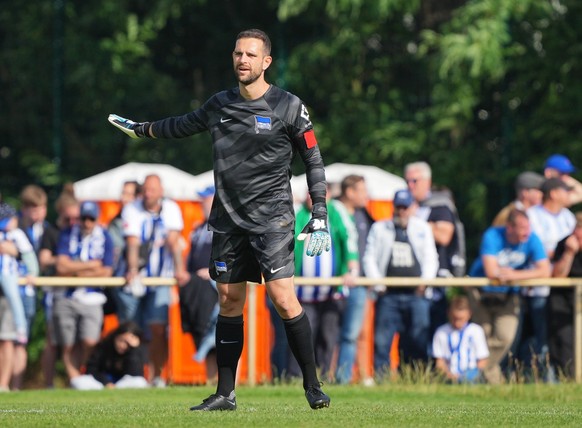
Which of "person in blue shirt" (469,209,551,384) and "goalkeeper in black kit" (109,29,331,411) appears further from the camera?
"person in blue shirt" (469,209,551,384)

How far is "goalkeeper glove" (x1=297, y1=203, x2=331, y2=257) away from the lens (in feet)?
31.1

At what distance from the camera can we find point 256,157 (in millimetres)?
9562

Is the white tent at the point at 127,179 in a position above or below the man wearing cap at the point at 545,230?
above

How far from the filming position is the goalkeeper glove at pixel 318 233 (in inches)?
373

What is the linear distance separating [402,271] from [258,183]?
574cm

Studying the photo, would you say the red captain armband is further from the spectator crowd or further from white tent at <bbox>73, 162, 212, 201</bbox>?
white tent at <bbox>73, 162, 212, 201</bbox>

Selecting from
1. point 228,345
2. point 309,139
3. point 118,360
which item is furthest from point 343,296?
point 309,139

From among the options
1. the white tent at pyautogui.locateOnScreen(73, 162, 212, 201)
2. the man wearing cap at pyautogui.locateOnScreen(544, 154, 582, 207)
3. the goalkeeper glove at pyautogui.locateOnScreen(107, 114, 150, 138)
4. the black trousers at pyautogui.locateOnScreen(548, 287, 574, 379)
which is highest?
the white tent at pyautogui.locateOnScreen(73, 162, 212, 201)

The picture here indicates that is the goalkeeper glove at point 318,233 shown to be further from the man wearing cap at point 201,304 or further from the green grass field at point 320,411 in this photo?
the man wearing cap at point 201,304

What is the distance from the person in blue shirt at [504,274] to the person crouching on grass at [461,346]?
0.17 meters

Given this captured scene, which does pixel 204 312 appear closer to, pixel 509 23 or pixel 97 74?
pixel 509 23

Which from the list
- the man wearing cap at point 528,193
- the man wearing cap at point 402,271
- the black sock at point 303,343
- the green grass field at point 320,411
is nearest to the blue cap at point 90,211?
the green grass field at point 320,411

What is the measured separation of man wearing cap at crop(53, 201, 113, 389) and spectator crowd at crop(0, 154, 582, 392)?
13 millimetres

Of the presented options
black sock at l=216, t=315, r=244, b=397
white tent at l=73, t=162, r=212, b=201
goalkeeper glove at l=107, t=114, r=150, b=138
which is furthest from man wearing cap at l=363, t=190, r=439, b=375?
goalkeeper glove at l=107, t=114, r=150, b=138
